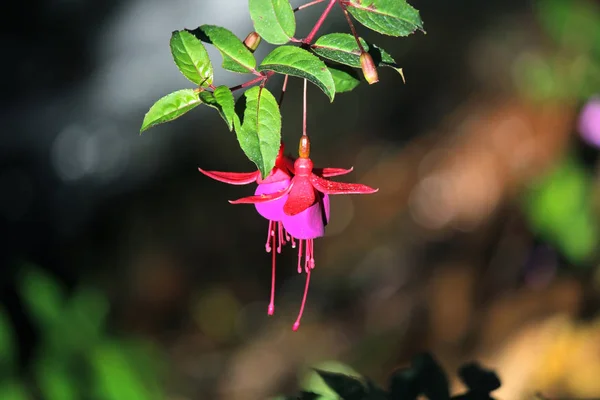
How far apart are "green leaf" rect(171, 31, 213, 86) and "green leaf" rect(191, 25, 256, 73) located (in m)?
0.02

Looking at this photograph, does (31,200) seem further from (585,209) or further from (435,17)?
(585,209)

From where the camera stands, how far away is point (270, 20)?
749 mm

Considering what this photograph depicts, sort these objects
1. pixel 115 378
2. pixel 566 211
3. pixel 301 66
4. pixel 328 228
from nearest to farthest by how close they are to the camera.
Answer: pixel 301 66 → pixel 115 378 → pixel 566 211 → pixel 328 228

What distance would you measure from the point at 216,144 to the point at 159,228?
430mm

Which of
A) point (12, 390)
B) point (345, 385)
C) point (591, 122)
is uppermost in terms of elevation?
point (591, 122)

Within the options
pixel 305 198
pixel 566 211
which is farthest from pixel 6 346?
pixel 566 211

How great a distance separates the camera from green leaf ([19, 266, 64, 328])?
1.90m

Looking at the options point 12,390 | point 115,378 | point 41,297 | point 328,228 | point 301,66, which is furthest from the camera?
point 328,228

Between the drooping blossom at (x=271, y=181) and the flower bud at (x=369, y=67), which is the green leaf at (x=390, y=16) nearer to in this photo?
the flower bud at (x=369, y=67)

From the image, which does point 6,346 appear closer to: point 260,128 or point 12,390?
point 12,390

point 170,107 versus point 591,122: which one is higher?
point 591,122

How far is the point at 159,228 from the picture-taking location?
8.50 feet

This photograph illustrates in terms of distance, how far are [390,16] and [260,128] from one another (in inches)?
7.6

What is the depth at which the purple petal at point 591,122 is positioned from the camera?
222 cm
